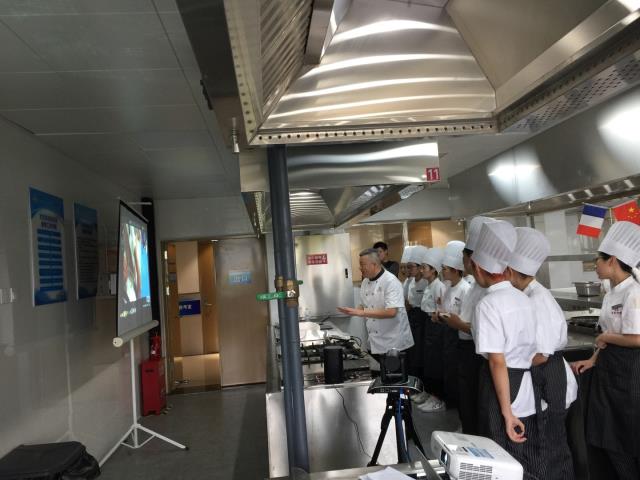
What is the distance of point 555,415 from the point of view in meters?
2.10

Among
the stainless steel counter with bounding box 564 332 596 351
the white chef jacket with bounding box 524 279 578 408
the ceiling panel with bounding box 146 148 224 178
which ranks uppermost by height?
the ceiling panel with bounding box 146 148 224 178

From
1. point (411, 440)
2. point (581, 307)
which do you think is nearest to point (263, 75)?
point (411, 440)

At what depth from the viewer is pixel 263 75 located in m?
1.14

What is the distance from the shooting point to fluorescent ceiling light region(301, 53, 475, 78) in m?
1.27

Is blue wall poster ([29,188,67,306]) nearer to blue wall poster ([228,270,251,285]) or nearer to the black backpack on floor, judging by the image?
the black backpack on floor

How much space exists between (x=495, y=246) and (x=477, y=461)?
4.06ft

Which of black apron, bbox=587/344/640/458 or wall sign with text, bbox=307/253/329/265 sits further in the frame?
wall sign with text, bbox=307/253/329/265

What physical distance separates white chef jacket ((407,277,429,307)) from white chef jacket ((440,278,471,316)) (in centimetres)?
120

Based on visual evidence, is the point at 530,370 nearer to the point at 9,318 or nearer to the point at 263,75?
the point at 263,75

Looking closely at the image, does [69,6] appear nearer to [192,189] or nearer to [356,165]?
[356,165]

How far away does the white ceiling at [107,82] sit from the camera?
181 cm

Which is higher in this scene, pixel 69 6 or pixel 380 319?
pixel 69 6

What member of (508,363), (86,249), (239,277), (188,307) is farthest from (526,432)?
(188,307)

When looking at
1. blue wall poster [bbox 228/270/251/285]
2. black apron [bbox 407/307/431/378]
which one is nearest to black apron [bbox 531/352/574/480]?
black apron [bbox 407/307/431/378]
